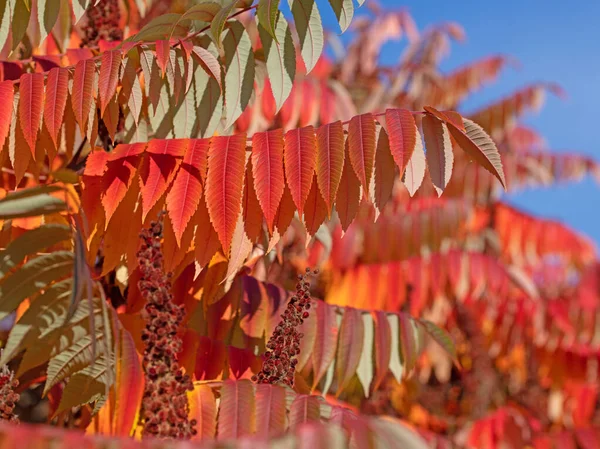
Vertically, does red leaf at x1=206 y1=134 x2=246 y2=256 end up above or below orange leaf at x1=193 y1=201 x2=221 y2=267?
above

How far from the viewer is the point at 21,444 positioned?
127cm

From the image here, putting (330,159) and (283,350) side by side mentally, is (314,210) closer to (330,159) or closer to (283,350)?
(330,159)

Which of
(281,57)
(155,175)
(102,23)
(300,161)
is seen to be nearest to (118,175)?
(155,175)

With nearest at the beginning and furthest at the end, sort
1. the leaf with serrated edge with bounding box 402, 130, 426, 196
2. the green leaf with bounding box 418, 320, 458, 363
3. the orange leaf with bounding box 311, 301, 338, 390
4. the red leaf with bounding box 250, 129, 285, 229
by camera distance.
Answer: the red leaf with bounding box 250, 129, 285, 229, the leaf with serrated edge with bounding box 402, 130, 426, 196, the orange leaf with bounding box 311, 301, 338, 390, the green leaf with bounding box 418, 320, 458, 363

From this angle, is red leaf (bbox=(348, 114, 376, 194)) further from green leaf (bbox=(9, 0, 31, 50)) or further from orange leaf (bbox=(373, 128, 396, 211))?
green leaf (bbox=(9, 0, 31, 50))

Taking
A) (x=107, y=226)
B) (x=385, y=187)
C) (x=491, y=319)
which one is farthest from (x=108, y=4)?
(x=491, y=319)

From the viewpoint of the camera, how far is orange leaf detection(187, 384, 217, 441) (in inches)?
78.1

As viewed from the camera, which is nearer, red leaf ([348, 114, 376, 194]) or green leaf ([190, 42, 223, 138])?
red leaf ([348, 114, 376, 194])

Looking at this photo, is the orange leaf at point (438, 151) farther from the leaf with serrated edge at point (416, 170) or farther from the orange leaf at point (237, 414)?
the orange leaf at point (237, 414)

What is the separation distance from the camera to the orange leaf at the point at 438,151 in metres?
2.13

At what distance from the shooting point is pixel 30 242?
77.9 inches

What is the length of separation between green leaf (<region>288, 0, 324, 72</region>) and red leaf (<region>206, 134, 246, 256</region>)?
1.22 ft

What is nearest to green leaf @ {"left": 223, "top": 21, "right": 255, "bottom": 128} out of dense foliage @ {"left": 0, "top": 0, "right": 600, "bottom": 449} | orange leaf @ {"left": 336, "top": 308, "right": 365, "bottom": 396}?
dense foliage @ {"left": 0, "top": 0, "right": 600, "bottom": 449}

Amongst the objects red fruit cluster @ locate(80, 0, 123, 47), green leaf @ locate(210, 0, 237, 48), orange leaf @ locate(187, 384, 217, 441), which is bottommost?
orange leaf @ locate(187, 384, 217, 441)
